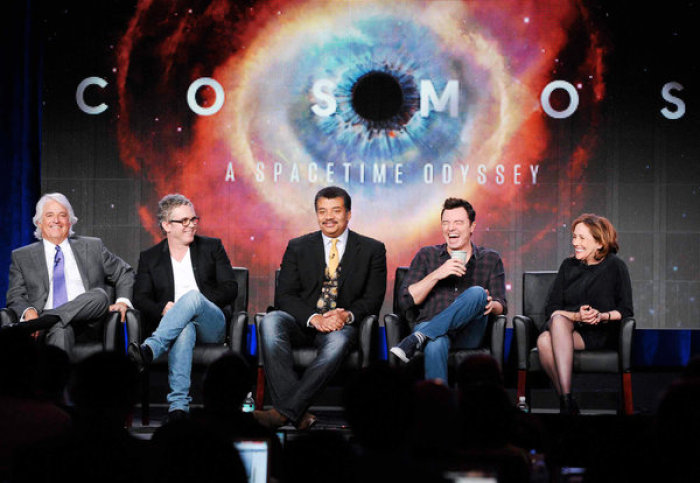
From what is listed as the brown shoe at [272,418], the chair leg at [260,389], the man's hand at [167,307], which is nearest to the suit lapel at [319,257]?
the chair leg at [260,389]

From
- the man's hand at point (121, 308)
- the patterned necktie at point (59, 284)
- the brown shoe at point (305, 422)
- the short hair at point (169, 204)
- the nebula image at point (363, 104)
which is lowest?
the brown shoe at point (305, 422)

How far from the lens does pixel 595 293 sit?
4.90 metres

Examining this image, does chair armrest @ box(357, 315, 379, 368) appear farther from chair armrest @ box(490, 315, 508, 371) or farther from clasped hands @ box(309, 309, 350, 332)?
chair armrest @ box(490, 315, 508, 371)

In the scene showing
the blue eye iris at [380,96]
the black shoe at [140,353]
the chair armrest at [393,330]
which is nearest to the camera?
the black shoe at [140,353]

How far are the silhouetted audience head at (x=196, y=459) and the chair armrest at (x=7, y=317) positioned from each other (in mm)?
3277

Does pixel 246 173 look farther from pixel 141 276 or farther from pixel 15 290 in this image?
pixel 15 290

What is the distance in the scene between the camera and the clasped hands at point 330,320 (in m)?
4.59

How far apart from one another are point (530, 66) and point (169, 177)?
270 cm

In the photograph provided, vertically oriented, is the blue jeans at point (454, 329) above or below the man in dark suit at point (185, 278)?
below

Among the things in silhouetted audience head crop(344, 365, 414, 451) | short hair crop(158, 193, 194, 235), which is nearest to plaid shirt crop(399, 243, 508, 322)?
short hair crop(158, 193, 194, 235)

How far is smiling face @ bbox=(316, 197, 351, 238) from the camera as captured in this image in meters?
4.93

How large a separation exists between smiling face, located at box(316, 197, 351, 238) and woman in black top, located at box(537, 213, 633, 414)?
1.31 metres

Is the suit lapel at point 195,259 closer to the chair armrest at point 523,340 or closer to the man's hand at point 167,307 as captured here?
the man's hand at point 167,307

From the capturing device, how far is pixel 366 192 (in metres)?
6.12
